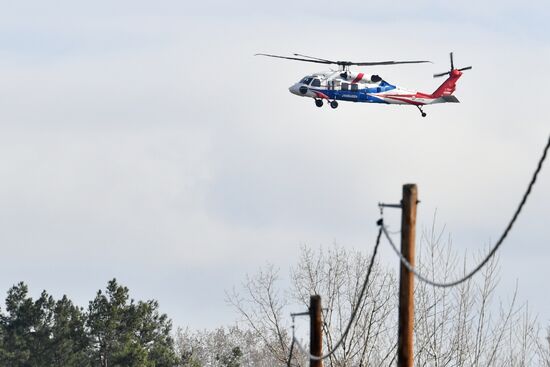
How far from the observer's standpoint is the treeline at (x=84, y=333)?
Answer: 85875 mm

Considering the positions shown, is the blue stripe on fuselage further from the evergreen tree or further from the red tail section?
the evergreen tree

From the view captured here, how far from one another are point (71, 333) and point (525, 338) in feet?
134

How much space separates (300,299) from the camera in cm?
6025

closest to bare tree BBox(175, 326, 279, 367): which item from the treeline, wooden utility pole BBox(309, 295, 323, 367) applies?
the treeline

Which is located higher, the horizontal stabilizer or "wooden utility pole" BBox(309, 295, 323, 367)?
the horizontal stabilizer

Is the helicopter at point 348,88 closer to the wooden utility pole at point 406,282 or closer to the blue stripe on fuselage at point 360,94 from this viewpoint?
the blue stripe on fuselage at point 360,94

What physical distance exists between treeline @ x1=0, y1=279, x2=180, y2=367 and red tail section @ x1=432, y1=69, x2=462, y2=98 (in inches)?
842

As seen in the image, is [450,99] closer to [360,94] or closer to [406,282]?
[360,94]

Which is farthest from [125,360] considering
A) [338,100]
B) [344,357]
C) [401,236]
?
[401,236]

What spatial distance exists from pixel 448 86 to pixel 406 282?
43922 mm

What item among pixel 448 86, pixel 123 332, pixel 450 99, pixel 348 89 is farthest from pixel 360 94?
pixel 123 332

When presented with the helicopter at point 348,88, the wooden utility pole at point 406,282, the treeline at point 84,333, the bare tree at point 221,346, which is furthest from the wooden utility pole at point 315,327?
the bare tree at point 221,346

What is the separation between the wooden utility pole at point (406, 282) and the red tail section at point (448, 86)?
4220 cm

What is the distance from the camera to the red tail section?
70.6 metres
